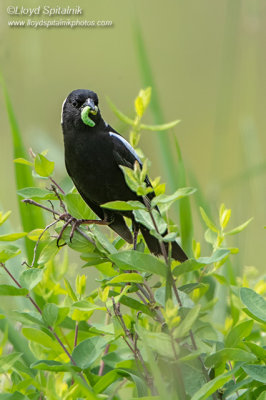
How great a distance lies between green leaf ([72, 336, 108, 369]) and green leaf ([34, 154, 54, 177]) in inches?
14.2

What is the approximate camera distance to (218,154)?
106 inches

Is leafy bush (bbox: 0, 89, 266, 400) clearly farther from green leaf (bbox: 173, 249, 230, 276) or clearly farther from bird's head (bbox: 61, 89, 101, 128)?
bird's head (bbox: 61, 89, 101, 128)

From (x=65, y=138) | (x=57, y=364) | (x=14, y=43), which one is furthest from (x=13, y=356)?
(x=14, y=43)

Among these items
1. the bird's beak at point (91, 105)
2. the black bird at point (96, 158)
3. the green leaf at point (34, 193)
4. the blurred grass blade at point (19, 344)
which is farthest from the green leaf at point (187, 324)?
the bird's beak at point (91, 105)

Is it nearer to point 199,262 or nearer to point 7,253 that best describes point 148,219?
point 199,262

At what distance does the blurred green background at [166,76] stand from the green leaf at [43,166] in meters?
1.39

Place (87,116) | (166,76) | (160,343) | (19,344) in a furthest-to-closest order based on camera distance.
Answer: (166,76)
(87,116)
(19,344)
(160,343)

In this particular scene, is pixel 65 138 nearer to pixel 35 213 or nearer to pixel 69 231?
pixel 35 213

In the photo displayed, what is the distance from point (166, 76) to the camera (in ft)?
17.8

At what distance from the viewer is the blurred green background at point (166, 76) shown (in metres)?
3.45

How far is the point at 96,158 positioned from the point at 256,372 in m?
1.10

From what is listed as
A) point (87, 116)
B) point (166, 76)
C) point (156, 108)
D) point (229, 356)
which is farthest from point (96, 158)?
point (166, 76)

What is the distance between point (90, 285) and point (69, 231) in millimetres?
941

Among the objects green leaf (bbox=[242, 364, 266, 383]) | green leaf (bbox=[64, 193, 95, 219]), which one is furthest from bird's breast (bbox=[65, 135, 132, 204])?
green leaf (bbox=[242, 364, 266, 383])
